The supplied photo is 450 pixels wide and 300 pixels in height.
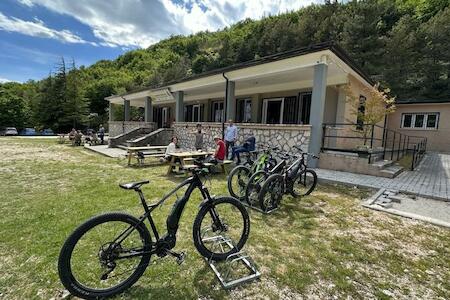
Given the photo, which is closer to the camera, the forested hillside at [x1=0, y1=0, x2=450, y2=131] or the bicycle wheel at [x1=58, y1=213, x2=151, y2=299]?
the bicycle wheel at [x1=58, y1=213, x2=151, y2=299]

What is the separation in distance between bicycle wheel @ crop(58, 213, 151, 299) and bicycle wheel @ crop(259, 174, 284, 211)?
2340mm

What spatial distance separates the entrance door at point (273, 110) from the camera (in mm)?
13469

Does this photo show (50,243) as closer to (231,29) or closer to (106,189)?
(106,189)

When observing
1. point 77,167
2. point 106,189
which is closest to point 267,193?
point 106,189

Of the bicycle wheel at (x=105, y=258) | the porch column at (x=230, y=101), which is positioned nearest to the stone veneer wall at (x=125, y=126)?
the porch column at (x=230, y=101)

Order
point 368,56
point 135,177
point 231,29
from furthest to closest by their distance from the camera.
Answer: point 231,29 → point 368,56 → point 135,177

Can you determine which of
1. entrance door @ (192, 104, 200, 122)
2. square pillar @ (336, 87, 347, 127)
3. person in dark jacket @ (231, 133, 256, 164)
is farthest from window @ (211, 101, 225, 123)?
square pillar @ (336, 87, 347, 127)

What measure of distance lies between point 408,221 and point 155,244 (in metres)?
4.26

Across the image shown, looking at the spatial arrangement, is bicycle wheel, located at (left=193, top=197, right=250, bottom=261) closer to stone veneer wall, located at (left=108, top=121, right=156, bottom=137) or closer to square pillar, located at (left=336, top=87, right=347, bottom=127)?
square pillar, located at (left=336, top=87, right=347, bottom=127)

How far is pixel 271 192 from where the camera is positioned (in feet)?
14.4

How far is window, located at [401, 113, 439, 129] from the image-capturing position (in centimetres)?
1689

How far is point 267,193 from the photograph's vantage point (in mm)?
4363

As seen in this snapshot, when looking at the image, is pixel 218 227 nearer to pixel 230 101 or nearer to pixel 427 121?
pixel 230 101

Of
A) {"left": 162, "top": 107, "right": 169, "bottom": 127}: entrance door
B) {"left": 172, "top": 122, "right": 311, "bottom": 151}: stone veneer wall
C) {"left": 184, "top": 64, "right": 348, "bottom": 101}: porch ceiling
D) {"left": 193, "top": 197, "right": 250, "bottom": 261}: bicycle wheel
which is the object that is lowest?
{"left": 193, "top": 197, "right": 250, "bottom": 261}: bicycle wheel
